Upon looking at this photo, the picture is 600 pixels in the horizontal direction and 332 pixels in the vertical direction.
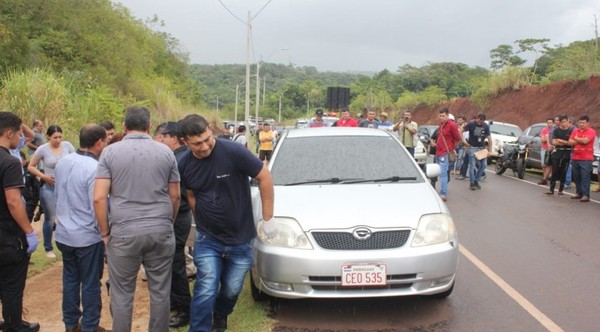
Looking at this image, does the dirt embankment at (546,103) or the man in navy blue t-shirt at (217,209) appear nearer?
the man in navy blue t-shirt at (217,209)

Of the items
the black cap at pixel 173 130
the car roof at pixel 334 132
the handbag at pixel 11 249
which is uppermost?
the black cap at pixel 173 130

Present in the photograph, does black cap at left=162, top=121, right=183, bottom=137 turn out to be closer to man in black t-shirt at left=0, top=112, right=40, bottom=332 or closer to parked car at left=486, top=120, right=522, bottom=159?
man in black t-shirt at left=0, top=112, right=40, bottom=332

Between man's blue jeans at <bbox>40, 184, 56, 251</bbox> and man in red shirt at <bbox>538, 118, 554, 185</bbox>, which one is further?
man in red shirt at <bbox>538, 118, 554, 185</bbox>

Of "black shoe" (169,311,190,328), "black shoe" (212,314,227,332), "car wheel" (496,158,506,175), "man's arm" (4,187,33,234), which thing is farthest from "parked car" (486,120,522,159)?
"man's arm" (4,187,33,234)

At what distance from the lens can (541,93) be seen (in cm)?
3266

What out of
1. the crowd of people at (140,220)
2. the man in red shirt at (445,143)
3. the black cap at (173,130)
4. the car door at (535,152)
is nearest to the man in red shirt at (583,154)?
the man in red shirt at (445,143)

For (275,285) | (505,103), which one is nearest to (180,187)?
(275,285)

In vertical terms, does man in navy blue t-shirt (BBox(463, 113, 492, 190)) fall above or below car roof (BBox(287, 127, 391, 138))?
below

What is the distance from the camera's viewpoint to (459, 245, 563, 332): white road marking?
472 centimetres

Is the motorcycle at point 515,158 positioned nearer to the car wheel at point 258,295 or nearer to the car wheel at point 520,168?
the car wheel at point 520,168

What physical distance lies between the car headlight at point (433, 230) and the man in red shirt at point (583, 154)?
771cm

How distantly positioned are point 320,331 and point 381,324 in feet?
1.76

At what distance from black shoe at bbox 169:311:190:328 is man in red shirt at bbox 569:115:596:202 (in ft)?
30.5

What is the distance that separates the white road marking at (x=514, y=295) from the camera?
472 cm
